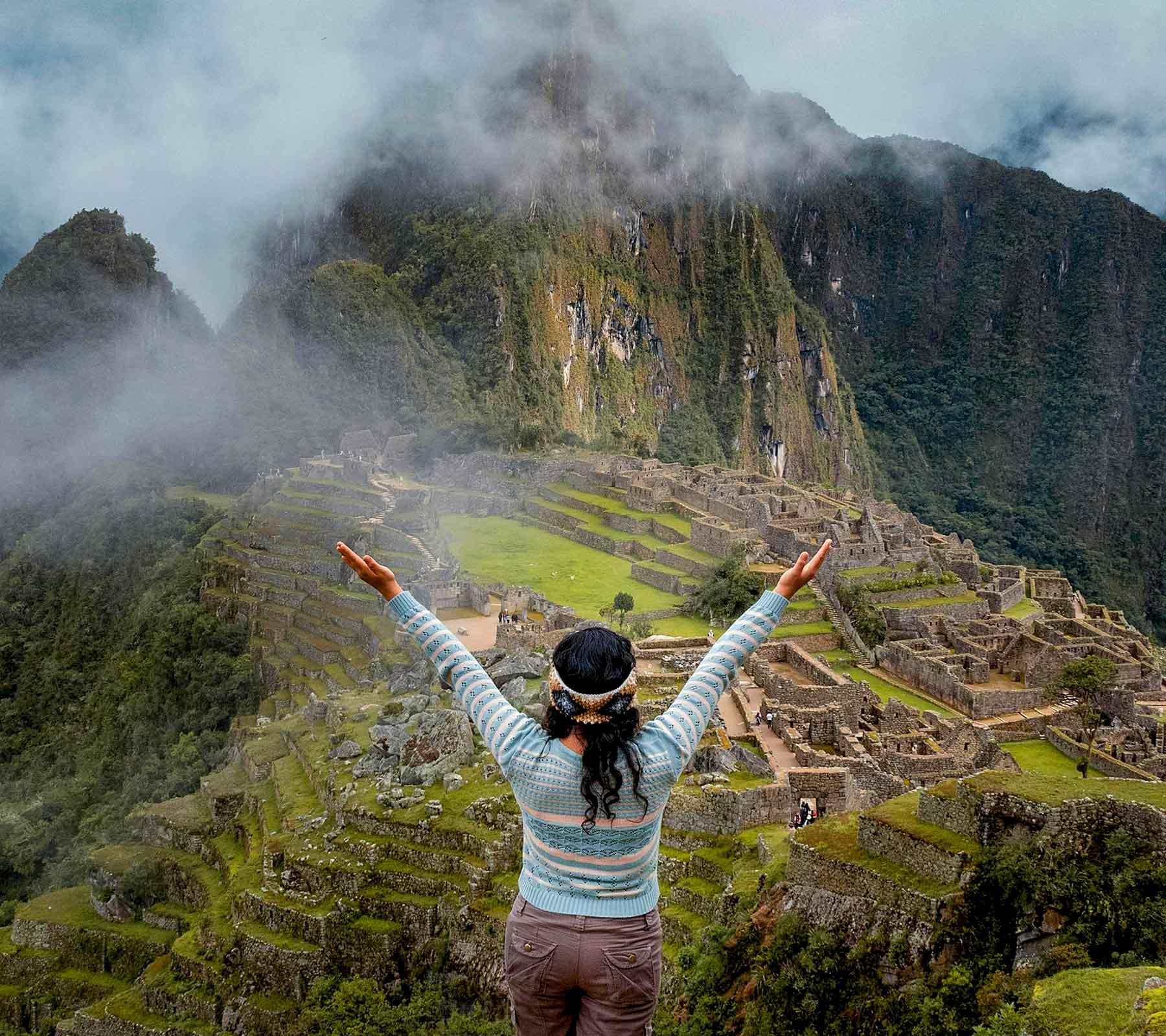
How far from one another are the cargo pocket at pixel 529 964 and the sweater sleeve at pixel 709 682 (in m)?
0.69

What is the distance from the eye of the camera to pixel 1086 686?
2298 centimetres

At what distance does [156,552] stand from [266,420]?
22021 mm

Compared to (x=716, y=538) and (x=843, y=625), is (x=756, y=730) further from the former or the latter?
(x=716, y=538)

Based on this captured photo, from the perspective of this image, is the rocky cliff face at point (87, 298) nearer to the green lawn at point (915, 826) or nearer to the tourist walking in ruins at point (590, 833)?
the green lawn at point (915, 826)

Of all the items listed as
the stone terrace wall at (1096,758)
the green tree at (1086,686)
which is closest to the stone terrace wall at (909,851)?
the stone terrace wall at (1096,758)

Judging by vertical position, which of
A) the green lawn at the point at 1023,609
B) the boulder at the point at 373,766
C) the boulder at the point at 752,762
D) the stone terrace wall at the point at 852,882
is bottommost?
the green lawn at the point at 1023,609

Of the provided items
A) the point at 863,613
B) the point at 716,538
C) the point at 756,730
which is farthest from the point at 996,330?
the point at 756,730

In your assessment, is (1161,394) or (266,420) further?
(1161,394)

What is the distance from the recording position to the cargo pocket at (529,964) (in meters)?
3.72

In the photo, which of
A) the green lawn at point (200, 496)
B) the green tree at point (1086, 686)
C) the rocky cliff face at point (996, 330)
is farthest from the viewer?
the rocky cliff face at point (996, 330)

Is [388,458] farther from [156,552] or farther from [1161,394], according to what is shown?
[1161,394]

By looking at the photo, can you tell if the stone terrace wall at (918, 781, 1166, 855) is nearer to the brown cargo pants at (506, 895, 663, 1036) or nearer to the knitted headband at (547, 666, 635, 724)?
the brown cargo pants at (506, 895, 663, 1036)

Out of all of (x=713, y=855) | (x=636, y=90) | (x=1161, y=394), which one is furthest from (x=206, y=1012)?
(x=1161, y=394)

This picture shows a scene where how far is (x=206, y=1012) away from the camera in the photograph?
13.9 meters
